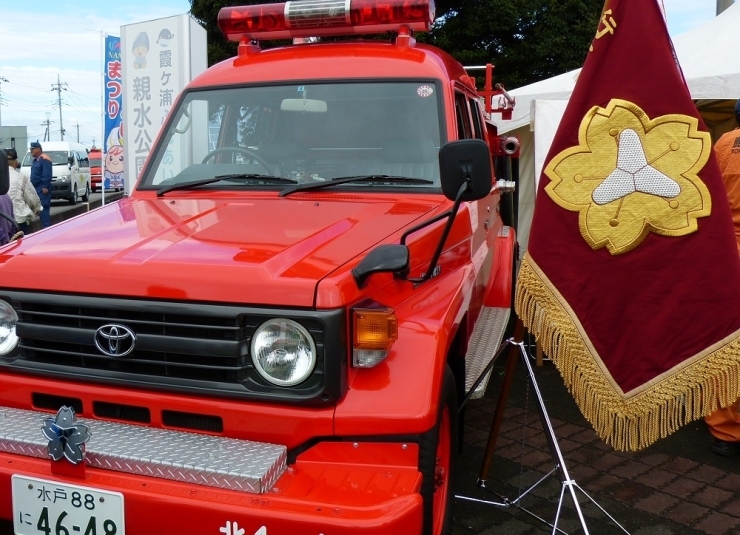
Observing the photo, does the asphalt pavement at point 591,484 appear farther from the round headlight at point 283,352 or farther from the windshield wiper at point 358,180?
the round headlight at point 283,352

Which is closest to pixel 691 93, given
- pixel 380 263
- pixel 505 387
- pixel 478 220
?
pixel 478 220

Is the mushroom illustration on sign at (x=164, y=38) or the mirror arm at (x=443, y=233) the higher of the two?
the mushroom illustration on sign at (x=164, y=38)

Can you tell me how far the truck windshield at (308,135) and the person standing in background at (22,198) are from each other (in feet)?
22.3

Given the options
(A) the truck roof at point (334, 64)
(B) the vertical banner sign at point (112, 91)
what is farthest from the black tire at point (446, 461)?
(B) the vertical banner sign at point (112, 91)

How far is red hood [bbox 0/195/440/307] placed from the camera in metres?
2.39

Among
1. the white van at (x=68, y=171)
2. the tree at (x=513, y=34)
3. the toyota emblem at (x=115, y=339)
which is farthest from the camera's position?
the white van at (x=68, y=171)

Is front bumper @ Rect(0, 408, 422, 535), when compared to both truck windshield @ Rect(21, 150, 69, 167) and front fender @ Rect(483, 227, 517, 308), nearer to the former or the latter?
front fender @ Rect(483, 227, 517, 308)

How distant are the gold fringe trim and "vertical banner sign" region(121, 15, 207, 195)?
641 cm

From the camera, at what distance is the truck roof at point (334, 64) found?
3.89 metres

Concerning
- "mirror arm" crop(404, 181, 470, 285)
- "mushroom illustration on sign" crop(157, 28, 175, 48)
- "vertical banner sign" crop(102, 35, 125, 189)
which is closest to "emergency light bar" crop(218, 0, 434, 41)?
"mirror arm" crop(404, 181, 470, 285)

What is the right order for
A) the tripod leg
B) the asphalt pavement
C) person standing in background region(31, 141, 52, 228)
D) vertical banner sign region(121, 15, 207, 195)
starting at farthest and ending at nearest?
person standing in background region(31, 141, 52, 228), vertical banner sign region(121, 15, 207, 195), the asphalt pavement, the tripod leg

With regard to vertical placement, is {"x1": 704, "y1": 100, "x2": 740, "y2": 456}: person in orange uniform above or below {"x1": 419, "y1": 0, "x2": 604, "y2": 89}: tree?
below

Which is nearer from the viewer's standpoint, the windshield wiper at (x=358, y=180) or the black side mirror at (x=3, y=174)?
the windshield wiper at (x=358, y=180)

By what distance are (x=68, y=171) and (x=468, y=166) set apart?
82.7ft
